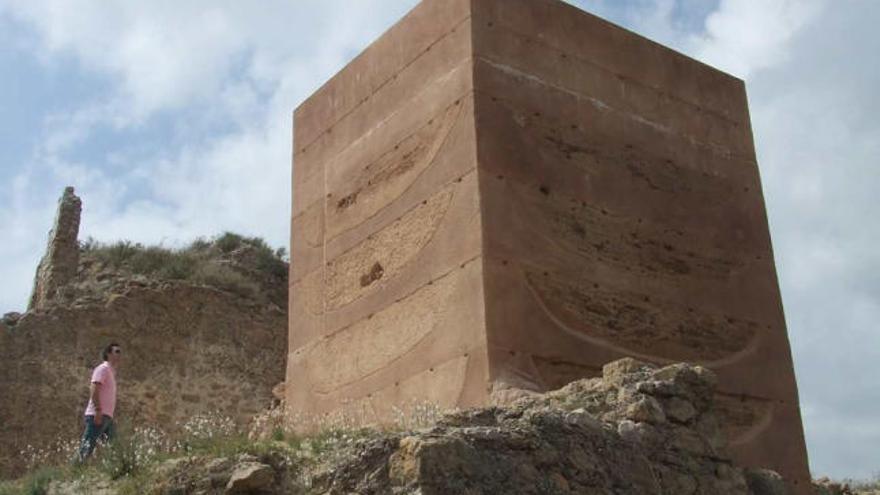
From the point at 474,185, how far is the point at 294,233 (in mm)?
2457

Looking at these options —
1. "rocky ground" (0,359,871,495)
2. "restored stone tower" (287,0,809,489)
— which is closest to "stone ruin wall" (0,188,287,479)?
"restored stone tower" (287,0,809,489)

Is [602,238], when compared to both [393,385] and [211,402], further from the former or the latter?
[211,402]

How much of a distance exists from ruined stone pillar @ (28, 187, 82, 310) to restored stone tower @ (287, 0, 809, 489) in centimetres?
807

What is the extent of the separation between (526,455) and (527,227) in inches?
106

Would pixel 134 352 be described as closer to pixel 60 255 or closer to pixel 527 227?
pixel 60 255

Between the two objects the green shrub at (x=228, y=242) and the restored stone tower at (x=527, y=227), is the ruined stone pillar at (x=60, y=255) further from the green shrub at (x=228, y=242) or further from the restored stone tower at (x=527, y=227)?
the restored stone tower at (x=527, y=227)

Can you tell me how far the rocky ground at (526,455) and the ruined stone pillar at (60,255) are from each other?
10372mm

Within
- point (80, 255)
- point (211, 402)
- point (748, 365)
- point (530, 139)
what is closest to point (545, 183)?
point (530, 139)

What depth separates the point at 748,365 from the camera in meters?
8.25

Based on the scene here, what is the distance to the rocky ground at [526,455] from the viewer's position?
15.6ft

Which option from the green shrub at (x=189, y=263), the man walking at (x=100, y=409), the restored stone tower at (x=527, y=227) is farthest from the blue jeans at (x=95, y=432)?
the green shrub at (x=189, y=263)

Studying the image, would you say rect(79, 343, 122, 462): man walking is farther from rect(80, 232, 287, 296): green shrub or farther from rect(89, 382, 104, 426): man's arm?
rect(80, 232, 287, 296): green shrub

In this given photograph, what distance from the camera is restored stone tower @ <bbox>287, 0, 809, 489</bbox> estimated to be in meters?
7.36

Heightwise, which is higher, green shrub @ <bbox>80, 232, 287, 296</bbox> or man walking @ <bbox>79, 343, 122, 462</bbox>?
green shrub @ <bbox>80, 232, 287, 296</bbox>
